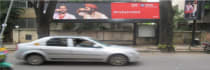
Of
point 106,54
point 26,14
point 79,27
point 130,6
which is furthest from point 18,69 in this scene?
point 26,14

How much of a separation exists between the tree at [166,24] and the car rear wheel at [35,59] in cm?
728

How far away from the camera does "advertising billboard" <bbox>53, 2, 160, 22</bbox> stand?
46.0 ft

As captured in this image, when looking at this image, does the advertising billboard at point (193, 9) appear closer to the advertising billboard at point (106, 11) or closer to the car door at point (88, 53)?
the advertising billboard at point (106, 11)

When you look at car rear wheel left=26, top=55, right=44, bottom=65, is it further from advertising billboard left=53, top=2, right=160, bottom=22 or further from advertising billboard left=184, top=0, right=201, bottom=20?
advertising billboard left=184, top=0, right=201, bottom=20

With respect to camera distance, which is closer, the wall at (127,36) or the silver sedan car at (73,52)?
the silver sedan car at (73,52)

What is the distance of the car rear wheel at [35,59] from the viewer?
6.75 metres

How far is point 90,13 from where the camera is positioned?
560 inches

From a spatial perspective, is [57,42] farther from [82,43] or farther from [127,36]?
[127,36]

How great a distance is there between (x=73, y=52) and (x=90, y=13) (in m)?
7.98

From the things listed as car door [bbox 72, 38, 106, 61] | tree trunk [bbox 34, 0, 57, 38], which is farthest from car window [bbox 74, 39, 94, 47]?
tree trunk [bbox 34, 0, 57, 38]

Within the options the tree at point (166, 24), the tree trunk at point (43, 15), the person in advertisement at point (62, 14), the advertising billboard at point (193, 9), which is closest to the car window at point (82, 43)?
the tree trunk at point (43, 15)

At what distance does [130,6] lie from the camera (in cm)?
1428

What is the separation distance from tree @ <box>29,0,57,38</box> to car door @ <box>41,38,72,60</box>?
14.2ft

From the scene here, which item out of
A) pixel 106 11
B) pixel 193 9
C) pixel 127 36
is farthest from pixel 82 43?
pixel 193 9
